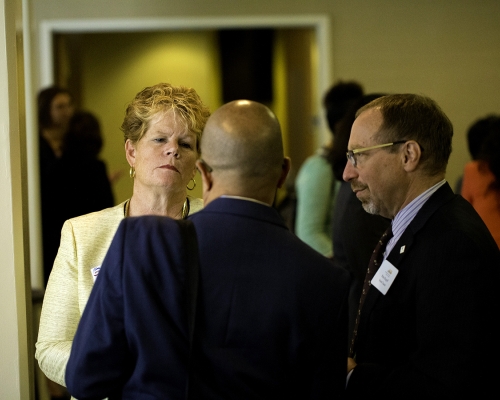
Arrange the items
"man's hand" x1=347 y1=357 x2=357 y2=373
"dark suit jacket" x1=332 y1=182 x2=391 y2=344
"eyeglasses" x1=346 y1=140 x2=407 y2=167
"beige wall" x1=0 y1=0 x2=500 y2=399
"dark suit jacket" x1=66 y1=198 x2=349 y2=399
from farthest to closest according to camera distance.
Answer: "beige wall" x1=0 y1=0 x2=500 y2=399, "dark suit jacket" x1=332 y1=182 x2=391 y2=344, "eyeglasses" x1=346 y1=140 x2=407 y2=167, "man's hand" x1=347 y1=357 x2=357 y2=373, "dark suit jacket" x1=66 y1=198 x2=349 y2=399

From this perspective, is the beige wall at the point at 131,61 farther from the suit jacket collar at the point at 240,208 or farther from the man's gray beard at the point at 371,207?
the suit jacket collar at the point at 240,208

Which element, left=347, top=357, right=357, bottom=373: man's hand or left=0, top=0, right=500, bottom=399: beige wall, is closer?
left=347, top=357, right=357, bottom=373: man's hand

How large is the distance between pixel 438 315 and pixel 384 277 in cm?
21

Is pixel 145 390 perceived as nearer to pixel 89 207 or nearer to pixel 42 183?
pixel 89 207

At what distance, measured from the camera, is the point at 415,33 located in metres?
5.62

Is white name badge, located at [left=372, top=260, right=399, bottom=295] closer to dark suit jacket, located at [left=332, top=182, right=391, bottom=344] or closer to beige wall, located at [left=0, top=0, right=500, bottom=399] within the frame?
dark suit jacket, located at [left=332, top=182, right=391, bottom=344]

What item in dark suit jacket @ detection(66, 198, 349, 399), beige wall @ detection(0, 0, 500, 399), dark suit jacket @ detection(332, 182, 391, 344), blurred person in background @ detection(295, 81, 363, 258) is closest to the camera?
dark suit jacket @ detection(66, 198, 349, 399)

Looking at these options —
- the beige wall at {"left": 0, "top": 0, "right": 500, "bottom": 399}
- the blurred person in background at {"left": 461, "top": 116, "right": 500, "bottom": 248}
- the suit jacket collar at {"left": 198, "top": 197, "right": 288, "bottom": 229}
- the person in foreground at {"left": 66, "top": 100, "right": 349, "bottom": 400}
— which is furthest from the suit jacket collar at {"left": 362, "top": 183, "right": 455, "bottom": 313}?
the beige wall at {"left": 0, "top": 0, "right": 500, "bottom": 399}

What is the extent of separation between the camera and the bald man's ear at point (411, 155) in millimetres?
1785

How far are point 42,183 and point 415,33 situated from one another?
3.28 meters

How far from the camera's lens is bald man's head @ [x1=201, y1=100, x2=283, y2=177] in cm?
135

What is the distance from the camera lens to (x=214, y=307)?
133 centimetres

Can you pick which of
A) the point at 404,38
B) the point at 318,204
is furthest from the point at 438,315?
the point at 404,38

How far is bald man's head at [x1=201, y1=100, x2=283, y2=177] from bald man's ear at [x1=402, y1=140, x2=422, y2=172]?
0.54 meters
